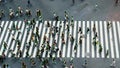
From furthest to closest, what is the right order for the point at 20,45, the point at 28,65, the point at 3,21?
the point at 3,21
the point at 20,45
the point at 28,65

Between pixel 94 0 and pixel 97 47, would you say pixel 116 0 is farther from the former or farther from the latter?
pixel 97 47

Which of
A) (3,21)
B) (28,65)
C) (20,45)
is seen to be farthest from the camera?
(3,21)

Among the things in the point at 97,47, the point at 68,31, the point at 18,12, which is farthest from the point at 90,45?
the point at 18,12

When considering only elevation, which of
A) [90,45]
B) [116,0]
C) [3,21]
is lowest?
[90,45]

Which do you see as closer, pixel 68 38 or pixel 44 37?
pixel 44 37

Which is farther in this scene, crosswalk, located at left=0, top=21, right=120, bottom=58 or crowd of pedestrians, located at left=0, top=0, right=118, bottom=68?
crosswalk, located at left=0, top=21, right=120, bottom=58

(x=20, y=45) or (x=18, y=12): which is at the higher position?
(x=18, y=12)

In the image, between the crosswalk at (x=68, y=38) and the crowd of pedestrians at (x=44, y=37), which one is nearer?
the crowd of pedestrians at (x=44, y=37)

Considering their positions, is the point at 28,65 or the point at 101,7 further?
the point at 101,7
